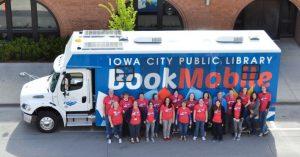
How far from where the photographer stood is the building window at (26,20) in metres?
24.1

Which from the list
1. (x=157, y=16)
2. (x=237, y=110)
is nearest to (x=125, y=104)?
(x=237, y=110)

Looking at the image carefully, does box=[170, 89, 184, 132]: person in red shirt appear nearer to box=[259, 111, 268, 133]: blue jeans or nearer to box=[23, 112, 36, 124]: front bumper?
box=[259, 111, 268, 133]: blue jeans

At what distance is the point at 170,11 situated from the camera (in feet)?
80.3

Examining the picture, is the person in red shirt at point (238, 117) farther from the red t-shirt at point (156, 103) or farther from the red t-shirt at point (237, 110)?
the red t-shirt at point (156, 103)

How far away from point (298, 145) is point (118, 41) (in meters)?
6.01

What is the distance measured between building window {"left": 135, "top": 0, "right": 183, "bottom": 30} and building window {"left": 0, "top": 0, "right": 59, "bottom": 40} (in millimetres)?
3496

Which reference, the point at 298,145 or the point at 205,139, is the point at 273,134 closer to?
the point at 298,145

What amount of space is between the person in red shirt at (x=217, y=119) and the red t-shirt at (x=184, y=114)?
2.39 feet

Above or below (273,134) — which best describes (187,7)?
above

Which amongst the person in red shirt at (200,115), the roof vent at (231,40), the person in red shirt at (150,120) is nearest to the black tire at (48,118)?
the person in red shirt at (150,120)

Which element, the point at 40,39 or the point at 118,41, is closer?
the point at 118,41

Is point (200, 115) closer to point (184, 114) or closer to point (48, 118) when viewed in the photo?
point (184, 114)

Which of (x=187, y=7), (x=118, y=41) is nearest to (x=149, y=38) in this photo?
(x=118, y=41)

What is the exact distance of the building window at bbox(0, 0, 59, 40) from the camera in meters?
24.1
